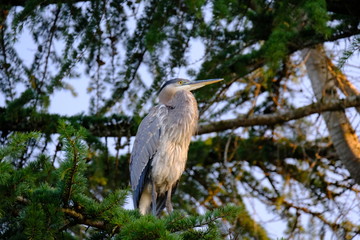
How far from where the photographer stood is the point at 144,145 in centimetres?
426

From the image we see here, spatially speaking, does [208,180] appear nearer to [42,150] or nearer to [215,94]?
[215,94]

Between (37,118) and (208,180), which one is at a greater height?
(37,118)

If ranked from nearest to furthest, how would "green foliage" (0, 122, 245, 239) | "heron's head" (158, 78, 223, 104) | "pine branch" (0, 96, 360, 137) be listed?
"green foliage" (0, 122, 245, 239) < "pine branch" (0, 96, 360, 137) < "heron's head" (158, 78, 223, 104)

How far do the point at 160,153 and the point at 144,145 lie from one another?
0.14 m

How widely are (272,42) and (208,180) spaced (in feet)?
6.67

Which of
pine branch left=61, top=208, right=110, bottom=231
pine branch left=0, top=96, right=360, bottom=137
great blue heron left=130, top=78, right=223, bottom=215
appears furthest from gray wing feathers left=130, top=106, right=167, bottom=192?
pine branch left=61, top=208, right=110, bottom=231

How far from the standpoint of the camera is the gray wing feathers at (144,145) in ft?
13.8

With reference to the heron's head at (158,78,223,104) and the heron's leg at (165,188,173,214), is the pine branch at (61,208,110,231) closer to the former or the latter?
the heron's leg at (165,188,173,214)

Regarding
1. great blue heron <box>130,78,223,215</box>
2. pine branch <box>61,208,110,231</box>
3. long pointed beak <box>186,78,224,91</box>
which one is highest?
long pointed beak <box>186,78,224,91</box>

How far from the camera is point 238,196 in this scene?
4.93 m

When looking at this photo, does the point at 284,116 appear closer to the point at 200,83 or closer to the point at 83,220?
the point at 200,83

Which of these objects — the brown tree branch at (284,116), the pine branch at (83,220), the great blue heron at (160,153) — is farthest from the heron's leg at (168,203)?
the pine branch at (83,220)

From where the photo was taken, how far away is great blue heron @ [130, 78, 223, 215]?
164 inches

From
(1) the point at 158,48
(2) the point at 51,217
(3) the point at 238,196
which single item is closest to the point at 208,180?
(3) the point at 238,196
